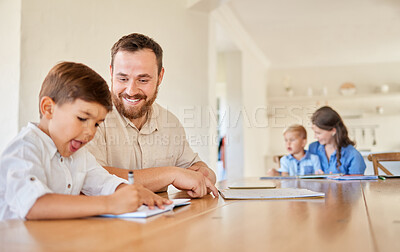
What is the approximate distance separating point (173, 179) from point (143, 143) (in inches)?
14.3

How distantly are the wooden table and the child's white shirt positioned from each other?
2.3 inches

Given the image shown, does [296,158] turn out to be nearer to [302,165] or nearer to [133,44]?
[302,165]

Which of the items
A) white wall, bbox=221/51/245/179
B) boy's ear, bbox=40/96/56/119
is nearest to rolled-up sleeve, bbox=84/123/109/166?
boy's ear, bbox=40/96/56/119

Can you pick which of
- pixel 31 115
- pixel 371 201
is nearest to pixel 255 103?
pixel 31 115

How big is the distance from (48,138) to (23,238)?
35cm

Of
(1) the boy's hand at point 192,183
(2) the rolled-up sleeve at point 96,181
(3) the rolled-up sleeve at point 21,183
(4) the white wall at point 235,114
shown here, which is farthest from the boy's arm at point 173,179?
(4) the white wall at point 235,114

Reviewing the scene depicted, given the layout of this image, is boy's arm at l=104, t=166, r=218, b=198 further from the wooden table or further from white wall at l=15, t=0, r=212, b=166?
white wall at l=15, t=0, r=212, b=166

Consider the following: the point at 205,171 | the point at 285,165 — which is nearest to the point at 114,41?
the point at 205,171

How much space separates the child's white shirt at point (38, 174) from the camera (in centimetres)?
80

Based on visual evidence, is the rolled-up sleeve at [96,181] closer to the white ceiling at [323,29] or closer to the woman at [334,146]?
the woman at [334,146]

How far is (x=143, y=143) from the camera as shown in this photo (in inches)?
64.9

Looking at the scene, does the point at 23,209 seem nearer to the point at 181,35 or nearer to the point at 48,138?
the point at 48,138

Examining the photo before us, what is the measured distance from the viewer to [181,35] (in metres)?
3.80

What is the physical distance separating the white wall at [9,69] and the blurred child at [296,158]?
212cm
